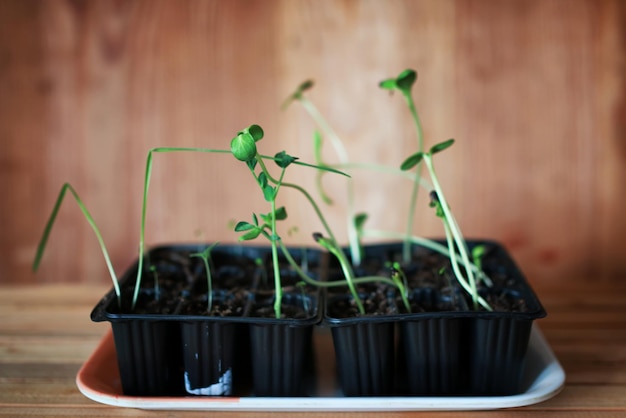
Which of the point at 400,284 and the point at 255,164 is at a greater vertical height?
the point at 255,164

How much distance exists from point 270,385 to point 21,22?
67 centimetres

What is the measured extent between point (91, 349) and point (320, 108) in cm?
47

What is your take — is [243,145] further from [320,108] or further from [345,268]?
[320,108]

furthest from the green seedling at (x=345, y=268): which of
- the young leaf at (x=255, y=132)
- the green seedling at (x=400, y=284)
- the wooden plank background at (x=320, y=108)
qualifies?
the wooden plank background at (x=320, y=108)

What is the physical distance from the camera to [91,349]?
2.72ft

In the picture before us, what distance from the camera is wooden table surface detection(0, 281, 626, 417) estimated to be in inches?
26.6

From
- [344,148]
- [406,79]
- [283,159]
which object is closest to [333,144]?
[344,148]

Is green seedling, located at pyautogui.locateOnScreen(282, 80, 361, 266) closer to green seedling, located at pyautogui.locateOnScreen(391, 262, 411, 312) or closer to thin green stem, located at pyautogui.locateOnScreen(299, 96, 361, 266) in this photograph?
thin green stem, located at pyautogui.locateOnScreen(299, 96, 361, 266)

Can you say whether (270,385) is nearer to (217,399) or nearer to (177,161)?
(217,399)

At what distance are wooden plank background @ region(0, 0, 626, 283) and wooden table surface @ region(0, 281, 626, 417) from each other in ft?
0.29

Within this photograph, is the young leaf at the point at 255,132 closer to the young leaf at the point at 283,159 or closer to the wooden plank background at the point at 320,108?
the young leaf at the point at 283,159

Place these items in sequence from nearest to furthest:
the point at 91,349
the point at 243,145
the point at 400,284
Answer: the point at 243,145 < the point at 400,284 < the point at 91,349

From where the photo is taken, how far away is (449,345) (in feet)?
2.23

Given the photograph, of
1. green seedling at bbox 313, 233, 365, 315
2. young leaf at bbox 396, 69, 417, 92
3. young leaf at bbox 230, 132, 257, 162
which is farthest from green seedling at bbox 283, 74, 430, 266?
young leaf at bbox 230, 132, 257, 162
